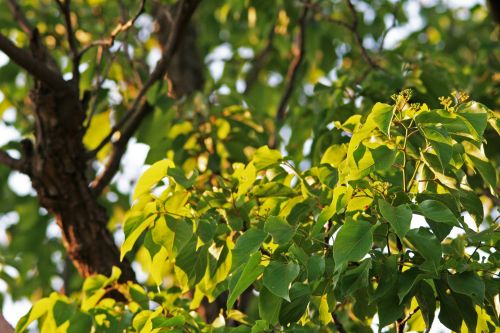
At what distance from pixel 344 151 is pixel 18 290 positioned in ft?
8.49

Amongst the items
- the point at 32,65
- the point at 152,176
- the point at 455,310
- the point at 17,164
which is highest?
the point at 32,65

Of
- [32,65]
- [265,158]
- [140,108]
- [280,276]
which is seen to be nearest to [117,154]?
[140,108]

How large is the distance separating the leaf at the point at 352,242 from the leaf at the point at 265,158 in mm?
562

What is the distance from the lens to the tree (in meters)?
1.87

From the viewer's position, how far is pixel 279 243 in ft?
6.07

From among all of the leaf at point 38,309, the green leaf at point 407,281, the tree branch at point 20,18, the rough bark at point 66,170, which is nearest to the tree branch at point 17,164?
the rough bark at point 66,170

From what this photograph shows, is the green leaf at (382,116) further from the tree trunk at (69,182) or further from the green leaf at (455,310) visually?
the tree trunk at (69,182)

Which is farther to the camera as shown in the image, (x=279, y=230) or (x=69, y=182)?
(x=69, y=182)

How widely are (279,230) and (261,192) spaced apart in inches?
16.7

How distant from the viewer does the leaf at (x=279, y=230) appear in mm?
1862

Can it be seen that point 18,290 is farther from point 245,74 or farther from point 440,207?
point 440,207

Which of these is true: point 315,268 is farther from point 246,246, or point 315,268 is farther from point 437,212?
point 437,212

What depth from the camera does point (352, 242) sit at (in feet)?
5.74

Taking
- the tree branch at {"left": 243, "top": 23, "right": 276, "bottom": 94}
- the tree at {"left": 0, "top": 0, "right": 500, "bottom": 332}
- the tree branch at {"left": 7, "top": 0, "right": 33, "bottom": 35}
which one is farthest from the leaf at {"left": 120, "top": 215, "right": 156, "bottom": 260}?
the tree branch at {"left": 243, "top": 23, "right": 276, "bottom": 94}
